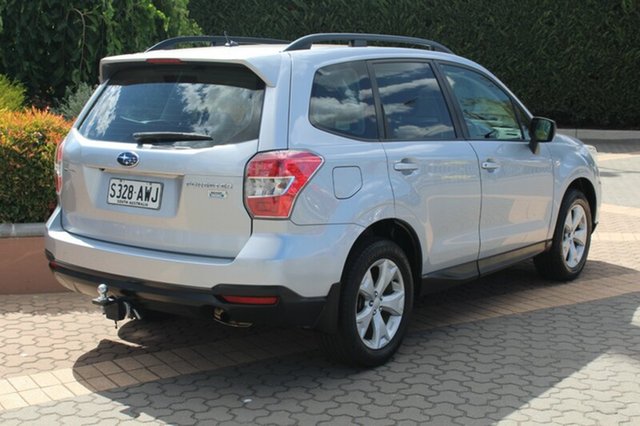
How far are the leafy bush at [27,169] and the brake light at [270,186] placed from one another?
2745mm

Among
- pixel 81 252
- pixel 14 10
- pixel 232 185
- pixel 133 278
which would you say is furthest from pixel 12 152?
pixel 14 10

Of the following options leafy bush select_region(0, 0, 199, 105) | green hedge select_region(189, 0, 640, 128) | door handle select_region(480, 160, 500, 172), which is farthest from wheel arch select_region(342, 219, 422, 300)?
green hedge select_region(189, 0, 640, 128)

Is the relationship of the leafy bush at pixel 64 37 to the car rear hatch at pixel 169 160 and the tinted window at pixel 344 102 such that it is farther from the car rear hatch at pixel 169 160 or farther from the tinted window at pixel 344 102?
the tinted window at pixel 344 102

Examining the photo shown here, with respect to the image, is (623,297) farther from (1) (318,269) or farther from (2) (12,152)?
(2) (12,152)

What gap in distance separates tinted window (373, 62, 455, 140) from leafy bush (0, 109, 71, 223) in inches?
107

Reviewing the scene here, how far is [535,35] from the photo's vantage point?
17703 millimetres

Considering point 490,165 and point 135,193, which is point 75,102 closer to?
point 135,193

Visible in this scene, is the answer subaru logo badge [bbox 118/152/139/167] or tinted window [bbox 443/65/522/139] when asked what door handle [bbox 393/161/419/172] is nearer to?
tinted window [bbox 443/65/522/139]

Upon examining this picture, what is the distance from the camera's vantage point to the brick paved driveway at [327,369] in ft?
14.0

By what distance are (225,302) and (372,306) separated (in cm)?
92

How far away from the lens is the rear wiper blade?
4375 millimetres

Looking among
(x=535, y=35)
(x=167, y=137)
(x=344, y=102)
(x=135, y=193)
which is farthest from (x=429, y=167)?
(x=535, y=35)

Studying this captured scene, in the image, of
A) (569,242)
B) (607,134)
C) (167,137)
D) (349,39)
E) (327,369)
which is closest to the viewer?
(167,137)

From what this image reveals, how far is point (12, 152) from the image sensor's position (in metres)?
6.27
